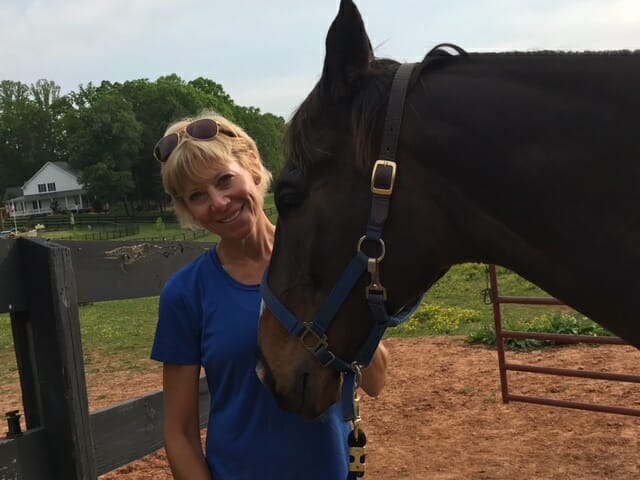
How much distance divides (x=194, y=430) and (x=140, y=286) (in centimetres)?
155

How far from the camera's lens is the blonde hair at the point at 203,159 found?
2062mm

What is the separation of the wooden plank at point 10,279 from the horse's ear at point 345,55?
1363 mm

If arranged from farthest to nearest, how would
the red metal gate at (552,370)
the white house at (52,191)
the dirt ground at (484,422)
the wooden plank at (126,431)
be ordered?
the white house at (52,191)
the red metal gate at (552,370)
the dirt ground at (484,422)
the wooden plank at (126,431)

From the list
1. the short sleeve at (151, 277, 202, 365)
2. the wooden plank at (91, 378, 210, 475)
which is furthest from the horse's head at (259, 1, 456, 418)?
the wooden plank at (91, 378, 210, 475)

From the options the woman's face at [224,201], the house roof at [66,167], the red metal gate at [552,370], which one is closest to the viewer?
the woman's face at [224,201]

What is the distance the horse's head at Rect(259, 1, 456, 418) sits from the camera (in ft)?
5.45

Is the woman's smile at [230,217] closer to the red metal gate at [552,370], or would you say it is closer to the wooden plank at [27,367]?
the wooden plank at [27,367]

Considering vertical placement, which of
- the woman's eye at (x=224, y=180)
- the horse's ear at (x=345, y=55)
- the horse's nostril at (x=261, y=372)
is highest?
the horse's ear at (x=345, y=55)

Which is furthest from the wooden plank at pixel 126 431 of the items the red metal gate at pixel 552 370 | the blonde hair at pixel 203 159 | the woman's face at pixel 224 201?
the red metal gate at pixel 552 370

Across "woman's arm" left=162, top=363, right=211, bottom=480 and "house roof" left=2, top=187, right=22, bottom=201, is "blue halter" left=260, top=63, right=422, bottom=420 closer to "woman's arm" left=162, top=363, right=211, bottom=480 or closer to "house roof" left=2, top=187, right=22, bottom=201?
"woman's arm" left=162, top=363, right=211, bottom=480

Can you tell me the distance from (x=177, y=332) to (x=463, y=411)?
4891 millimetres

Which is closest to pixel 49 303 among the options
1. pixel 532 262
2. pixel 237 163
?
pixel 237 163

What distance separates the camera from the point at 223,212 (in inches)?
81.9

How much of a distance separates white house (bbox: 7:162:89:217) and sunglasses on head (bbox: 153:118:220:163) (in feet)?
267
